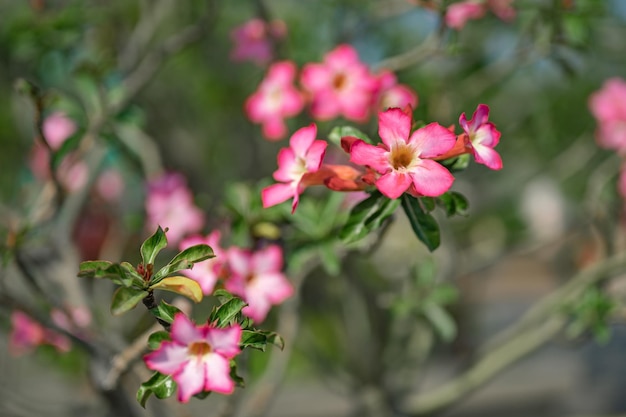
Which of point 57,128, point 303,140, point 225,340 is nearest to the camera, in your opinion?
point 225,340

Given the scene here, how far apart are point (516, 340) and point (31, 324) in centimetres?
156

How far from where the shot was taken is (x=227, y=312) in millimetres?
979

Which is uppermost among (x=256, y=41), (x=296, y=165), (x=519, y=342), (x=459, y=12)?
(x=256, y=41)

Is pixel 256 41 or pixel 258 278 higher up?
pixel 256 41

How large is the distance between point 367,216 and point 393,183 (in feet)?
0.53

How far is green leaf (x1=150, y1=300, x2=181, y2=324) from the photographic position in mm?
981

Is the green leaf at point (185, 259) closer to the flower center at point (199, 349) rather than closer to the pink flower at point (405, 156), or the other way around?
the flower center at point (199, 349)

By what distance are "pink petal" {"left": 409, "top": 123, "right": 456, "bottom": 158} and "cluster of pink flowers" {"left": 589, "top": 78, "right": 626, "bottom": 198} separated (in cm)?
153

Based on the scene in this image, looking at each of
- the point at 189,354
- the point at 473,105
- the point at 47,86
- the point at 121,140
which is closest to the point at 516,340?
the point at 473,105

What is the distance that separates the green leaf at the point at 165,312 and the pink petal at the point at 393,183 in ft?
1.07

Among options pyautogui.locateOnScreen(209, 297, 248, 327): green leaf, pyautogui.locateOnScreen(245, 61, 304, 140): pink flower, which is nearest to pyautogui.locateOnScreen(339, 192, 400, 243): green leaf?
pyautogui.locateOnScreen(209, 297, 248, 327): green leaf

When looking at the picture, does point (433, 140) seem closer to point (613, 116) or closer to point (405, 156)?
point (405, 156)

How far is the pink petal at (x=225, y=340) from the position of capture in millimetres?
943

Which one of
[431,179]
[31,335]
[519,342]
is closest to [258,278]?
[431,179]
